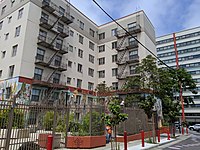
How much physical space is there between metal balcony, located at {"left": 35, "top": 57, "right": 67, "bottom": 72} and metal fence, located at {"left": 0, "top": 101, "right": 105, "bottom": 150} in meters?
15.8

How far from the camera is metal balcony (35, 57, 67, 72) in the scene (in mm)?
25852

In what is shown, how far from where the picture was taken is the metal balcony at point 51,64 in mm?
25852

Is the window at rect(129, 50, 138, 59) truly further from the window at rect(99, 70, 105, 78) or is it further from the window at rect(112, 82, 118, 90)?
the window at rect(99, 70, 105, 78)

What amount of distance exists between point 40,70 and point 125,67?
16.3 metres

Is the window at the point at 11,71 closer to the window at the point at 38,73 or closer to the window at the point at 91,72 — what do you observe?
the window at the point at 38,73

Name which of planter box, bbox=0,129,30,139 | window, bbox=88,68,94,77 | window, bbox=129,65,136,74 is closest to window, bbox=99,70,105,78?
window, bbox=88,68,94,77

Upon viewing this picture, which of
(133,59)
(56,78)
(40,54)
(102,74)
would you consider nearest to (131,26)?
(133,59)

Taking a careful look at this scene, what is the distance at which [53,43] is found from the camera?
94.7ft

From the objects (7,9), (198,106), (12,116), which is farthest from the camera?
(198,106)

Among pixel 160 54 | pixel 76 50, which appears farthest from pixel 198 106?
pixel 76 50

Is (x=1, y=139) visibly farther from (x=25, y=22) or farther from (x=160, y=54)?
(x=160, y=54)

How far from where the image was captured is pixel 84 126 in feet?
40.3

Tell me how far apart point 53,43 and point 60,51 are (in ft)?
5.53

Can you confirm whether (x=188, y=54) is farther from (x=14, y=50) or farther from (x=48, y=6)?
(x=14, y=50)
